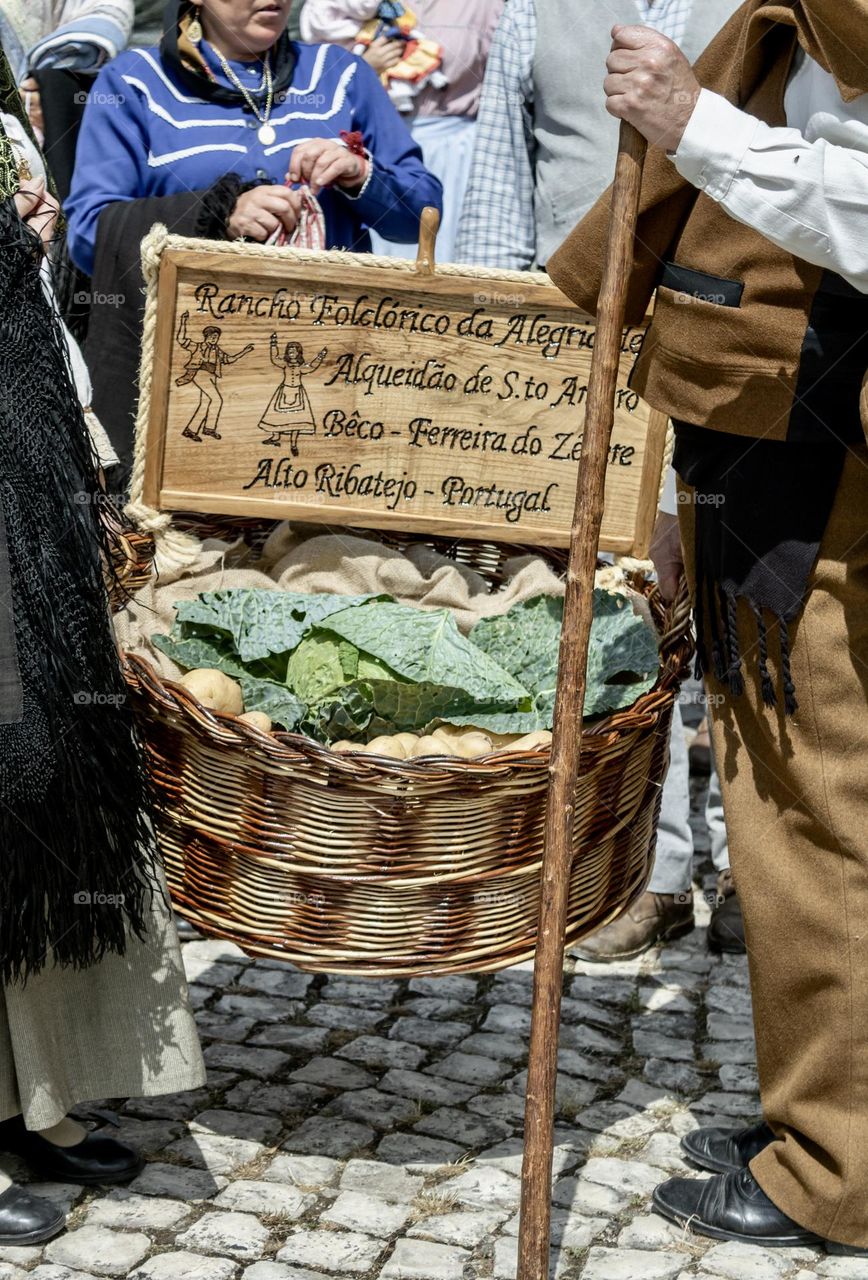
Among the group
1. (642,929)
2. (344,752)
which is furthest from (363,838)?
(642,929)

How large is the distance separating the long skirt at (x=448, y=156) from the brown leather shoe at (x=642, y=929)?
265 cm

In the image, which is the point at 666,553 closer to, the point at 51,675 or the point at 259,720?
the point at 259,720

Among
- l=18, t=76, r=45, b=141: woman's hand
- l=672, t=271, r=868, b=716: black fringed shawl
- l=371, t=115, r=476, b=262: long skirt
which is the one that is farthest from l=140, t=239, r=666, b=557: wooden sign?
l=371, t=115, r=476, b=262: long skirt

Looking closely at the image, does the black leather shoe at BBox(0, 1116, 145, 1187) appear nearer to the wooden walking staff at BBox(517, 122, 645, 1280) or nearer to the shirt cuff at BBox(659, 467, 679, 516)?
the wooden walking staff at BBox(517, 122, 645, 1280)

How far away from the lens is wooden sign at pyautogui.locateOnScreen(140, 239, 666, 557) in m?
3.26

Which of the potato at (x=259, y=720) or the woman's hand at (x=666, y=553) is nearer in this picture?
the potato at (x=259, y=720)

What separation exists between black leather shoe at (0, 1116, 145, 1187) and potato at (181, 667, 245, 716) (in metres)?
0.89

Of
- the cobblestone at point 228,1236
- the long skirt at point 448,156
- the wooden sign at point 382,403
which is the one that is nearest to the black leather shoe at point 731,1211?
the cobblestone at point 228,1236

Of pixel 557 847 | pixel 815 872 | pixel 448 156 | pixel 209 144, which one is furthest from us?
pixel 448 156

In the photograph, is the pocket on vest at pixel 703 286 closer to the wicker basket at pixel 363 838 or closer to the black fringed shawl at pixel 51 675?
the wicker basket at pixel 363 838

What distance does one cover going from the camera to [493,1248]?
269 cm

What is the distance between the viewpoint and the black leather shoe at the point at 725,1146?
2936mm

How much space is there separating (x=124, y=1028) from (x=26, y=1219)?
14.4 inches

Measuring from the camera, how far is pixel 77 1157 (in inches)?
113
